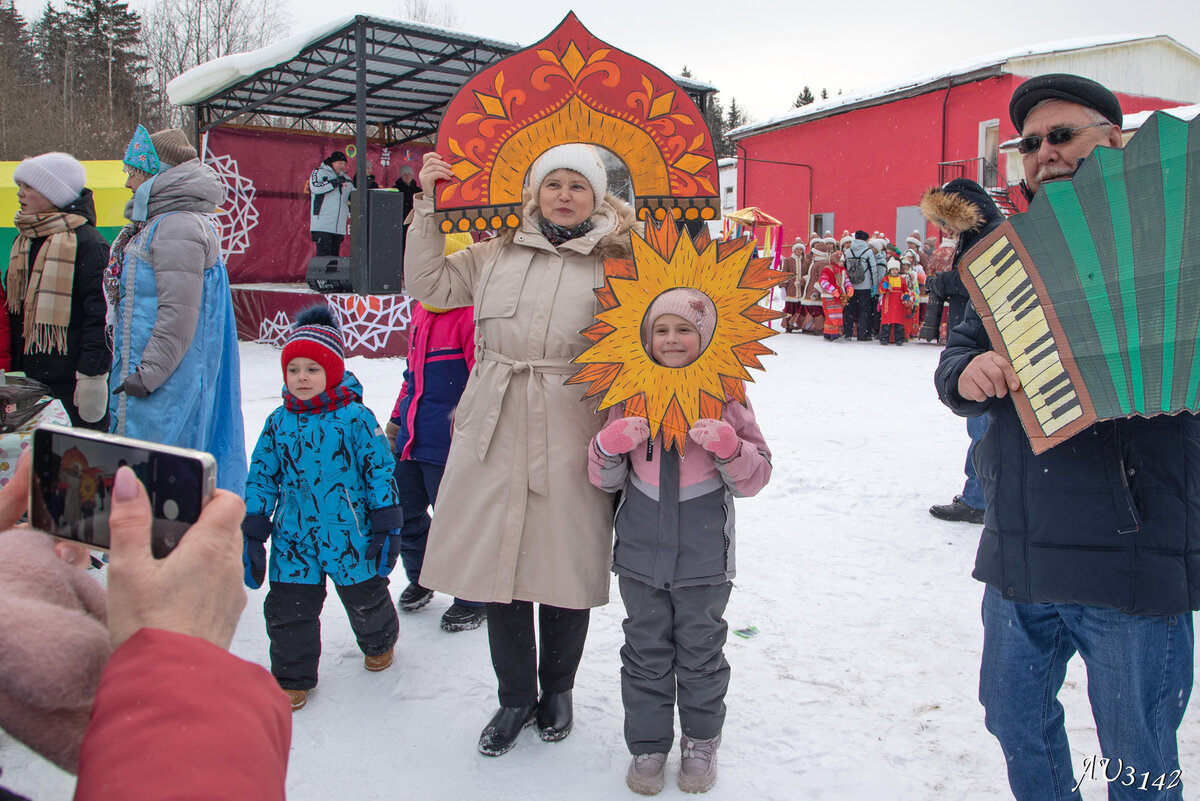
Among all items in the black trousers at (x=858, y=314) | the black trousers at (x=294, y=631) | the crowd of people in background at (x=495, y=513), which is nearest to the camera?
the crowd of people in background at (x=495, y=513)

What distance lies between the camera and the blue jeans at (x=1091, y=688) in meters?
1.67

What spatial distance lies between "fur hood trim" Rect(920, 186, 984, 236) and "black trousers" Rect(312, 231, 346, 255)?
497 inches

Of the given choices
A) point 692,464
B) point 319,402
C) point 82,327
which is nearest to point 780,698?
point 692,464

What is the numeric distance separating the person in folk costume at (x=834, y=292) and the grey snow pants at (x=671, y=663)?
12728 mm

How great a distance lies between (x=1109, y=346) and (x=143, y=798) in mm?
1702

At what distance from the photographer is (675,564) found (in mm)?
2295

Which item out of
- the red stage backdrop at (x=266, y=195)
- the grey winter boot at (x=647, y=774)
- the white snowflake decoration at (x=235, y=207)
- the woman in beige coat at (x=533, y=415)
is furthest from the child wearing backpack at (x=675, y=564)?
the white snowflake decoration at (x=235, y=207)

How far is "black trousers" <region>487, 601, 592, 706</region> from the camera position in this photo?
2.55 metres

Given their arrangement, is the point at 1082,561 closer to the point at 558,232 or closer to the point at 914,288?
the point at 558,232

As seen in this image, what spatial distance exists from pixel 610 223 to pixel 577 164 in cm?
20

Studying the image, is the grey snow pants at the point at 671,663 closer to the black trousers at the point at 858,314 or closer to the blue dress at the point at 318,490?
the blue dress at the point at 318,490

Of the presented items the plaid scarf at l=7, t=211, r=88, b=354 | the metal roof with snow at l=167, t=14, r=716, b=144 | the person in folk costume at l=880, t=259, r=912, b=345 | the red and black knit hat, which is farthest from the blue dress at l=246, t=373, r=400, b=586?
the person in folk costume at l=880, t=259, r=912, b=345

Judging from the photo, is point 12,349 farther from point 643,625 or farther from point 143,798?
point 143,798

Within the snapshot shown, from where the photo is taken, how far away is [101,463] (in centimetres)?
83
